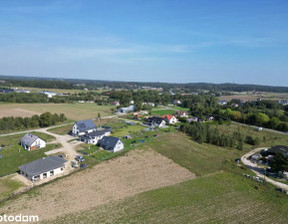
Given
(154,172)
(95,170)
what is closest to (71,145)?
(95,170)

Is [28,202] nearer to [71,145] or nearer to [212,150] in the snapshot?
[71,145]

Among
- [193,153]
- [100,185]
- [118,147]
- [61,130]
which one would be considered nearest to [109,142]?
[118,147]

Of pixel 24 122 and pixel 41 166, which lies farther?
pixel 24 122

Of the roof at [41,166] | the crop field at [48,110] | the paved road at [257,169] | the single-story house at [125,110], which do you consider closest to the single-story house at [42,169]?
the roof at [41,166]

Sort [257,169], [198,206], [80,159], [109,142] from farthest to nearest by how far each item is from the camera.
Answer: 1. [109,142]
2. [80,159]
3. [257,169]
4. [198,206]

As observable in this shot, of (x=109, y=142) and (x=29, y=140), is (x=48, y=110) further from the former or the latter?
(x=109, y=142)

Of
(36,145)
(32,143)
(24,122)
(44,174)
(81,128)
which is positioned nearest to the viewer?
(44,174)

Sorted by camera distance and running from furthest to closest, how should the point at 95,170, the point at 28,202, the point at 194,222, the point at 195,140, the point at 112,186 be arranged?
the point at 195,140 → the point at 95,170 → the point at 112,186 → the point at 28,202 → the point at 194,222

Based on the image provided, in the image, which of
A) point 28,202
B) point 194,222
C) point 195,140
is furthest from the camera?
point 195,140

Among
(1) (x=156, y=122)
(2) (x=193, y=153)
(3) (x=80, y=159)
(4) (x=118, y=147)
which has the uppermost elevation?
(1) (x=156, y=122)
